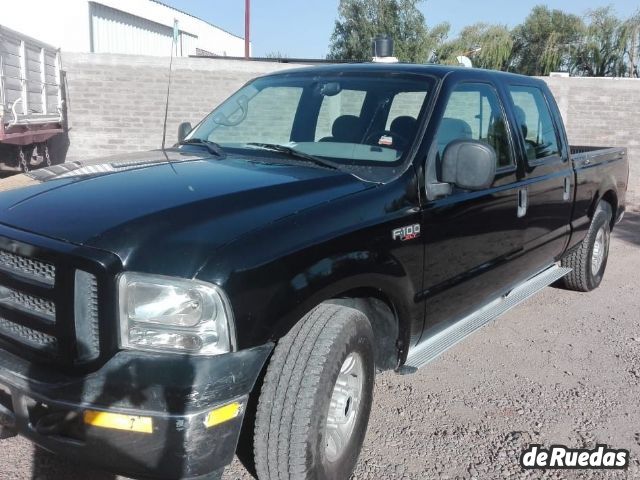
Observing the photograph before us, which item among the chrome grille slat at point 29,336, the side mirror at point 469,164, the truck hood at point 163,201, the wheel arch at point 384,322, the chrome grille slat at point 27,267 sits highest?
the side mirror at point 469,164

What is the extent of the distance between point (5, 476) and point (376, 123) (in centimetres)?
246

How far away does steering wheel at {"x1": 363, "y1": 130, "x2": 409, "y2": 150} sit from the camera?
327 centimetres

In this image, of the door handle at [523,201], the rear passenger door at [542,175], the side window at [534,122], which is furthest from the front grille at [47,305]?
the side window at [534,122]

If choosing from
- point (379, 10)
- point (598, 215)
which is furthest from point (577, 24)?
point (598, 215)

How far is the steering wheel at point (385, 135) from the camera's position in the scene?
10.7 ft

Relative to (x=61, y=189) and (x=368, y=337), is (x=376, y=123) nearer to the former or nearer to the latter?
(x=368, y=337)

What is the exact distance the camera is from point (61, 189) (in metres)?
2.71

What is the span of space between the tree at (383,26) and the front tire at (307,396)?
29.2m

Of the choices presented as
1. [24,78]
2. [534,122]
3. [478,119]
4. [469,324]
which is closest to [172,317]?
[469,324]

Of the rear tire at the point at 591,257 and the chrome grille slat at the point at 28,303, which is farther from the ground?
the chrome grille slat at the point at 28,303

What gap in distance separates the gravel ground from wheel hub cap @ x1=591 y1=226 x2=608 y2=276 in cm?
72

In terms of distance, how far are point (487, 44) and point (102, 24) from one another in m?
25.2

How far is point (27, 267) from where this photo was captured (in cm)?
231

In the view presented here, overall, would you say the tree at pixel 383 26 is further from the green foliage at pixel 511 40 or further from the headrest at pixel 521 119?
the headrest at pixel 521 119
